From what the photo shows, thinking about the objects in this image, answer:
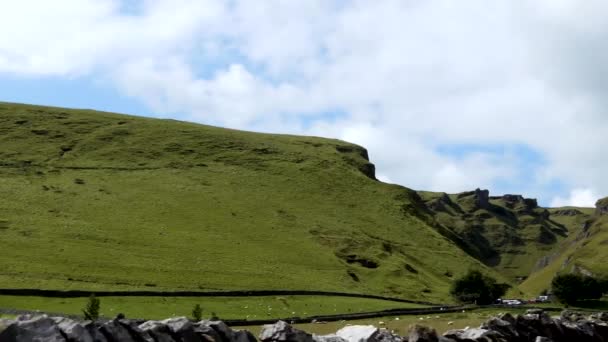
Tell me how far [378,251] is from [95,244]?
186ft

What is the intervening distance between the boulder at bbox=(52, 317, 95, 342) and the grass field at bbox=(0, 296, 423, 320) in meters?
62.9

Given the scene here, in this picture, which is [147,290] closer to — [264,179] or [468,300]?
[468,300]

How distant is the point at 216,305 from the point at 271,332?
245 ft

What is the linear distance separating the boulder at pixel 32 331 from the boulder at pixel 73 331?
0.11m

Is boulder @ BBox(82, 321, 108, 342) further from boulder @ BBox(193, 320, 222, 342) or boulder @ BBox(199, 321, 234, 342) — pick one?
boulder @ BBox(199, 321, 234, 342)

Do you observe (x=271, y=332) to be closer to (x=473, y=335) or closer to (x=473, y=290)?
(x=473, y=335)

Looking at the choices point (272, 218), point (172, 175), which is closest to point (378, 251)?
point (272, 218)

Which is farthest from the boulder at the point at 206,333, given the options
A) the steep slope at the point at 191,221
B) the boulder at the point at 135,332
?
the steep slope at the point at 191,221

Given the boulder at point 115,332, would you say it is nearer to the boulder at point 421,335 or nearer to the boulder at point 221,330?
the boulder at point 221,330

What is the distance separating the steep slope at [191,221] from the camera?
109375 mm

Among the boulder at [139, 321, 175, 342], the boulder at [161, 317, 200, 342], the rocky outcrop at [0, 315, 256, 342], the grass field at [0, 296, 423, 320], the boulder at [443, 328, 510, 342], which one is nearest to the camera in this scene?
the rocky outcrop at [0, 315, 256, 342]

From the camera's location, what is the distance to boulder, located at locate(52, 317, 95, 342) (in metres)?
13.1

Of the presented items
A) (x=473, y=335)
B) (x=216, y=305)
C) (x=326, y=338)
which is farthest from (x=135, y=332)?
(x=216, y=305)

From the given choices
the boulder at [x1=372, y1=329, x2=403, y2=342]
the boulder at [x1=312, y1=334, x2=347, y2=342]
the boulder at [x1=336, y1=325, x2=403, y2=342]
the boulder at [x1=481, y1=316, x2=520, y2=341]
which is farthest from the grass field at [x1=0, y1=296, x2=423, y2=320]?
the boulder at [x1=312, y1=334, x2=347, y2=342]
